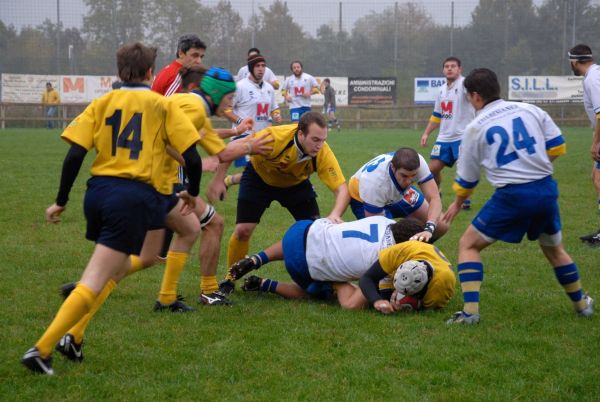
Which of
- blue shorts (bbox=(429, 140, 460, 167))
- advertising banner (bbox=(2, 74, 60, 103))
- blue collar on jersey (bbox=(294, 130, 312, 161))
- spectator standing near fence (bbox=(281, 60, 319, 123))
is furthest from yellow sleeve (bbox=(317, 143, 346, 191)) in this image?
advertising banner (bbox=(2, 74, 60, 103))

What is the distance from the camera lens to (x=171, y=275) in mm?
5980

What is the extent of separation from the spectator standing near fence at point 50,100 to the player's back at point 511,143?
2942 centimetres

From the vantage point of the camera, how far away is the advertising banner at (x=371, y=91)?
3488 centimetres

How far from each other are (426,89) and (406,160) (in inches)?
1136

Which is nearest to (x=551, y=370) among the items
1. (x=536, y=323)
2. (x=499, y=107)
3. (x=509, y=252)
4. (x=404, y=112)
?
(x=536, y=323)

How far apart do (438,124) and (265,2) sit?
24.6 metres

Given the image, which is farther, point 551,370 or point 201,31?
point 201,31

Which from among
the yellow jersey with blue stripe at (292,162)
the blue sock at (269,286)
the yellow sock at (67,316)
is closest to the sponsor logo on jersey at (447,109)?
the yellow jersey with blue stripe at (292,162)

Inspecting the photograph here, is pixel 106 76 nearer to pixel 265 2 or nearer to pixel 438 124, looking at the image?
pixel 265 2

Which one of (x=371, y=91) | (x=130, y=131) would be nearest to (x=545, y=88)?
(x=371, y=91)

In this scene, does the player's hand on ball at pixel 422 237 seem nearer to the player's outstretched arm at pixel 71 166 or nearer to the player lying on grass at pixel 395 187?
the player lying on grass at pixel 395 187

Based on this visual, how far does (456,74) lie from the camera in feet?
38.6

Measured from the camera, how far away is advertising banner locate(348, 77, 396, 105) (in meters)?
34.9

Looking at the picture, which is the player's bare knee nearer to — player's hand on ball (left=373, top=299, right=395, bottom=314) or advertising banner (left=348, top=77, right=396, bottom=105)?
player's hand on ball (left=373, top=299, right=395, bottom=314)
